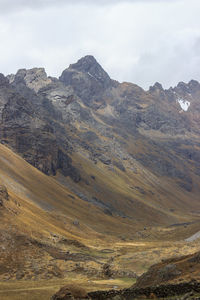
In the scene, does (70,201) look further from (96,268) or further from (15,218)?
(96,268)

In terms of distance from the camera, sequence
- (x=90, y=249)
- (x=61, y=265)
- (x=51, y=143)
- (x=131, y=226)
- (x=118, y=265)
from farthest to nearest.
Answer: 1. (x=51, y=143)
2. (x=131, y=226)
3. (x=90, y=249)
4. (x=118, y=265)
5. (x=61, y=265)

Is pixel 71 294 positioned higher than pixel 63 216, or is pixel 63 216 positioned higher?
pixel 71 294

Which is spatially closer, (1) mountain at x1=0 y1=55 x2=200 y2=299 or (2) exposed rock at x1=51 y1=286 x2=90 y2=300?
(2) exposed rock at x1=51 y1=286 x2=90 y2=300

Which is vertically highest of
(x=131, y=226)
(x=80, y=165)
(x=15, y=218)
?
(x=80, y=165)

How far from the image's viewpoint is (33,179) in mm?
124062

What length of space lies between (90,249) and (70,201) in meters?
60.8

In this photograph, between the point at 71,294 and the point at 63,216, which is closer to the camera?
the point at 71,294

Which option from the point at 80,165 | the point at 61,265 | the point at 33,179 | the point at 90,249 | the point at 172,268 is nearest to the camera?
the point at 172,268

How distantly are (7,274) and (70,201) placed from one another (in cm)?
8657

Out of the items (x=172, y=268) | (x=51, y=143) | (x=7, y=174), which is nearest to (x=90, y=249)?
(x=172, y=268)

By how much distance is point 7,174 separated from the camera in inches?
4464

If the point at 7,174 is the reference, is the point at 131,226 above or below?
below

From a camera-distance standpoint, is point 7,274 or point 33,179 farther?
point 33,179

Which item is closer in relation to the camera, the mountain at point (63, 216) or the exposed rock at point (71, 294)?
the exposed rock at point (71, 294)
